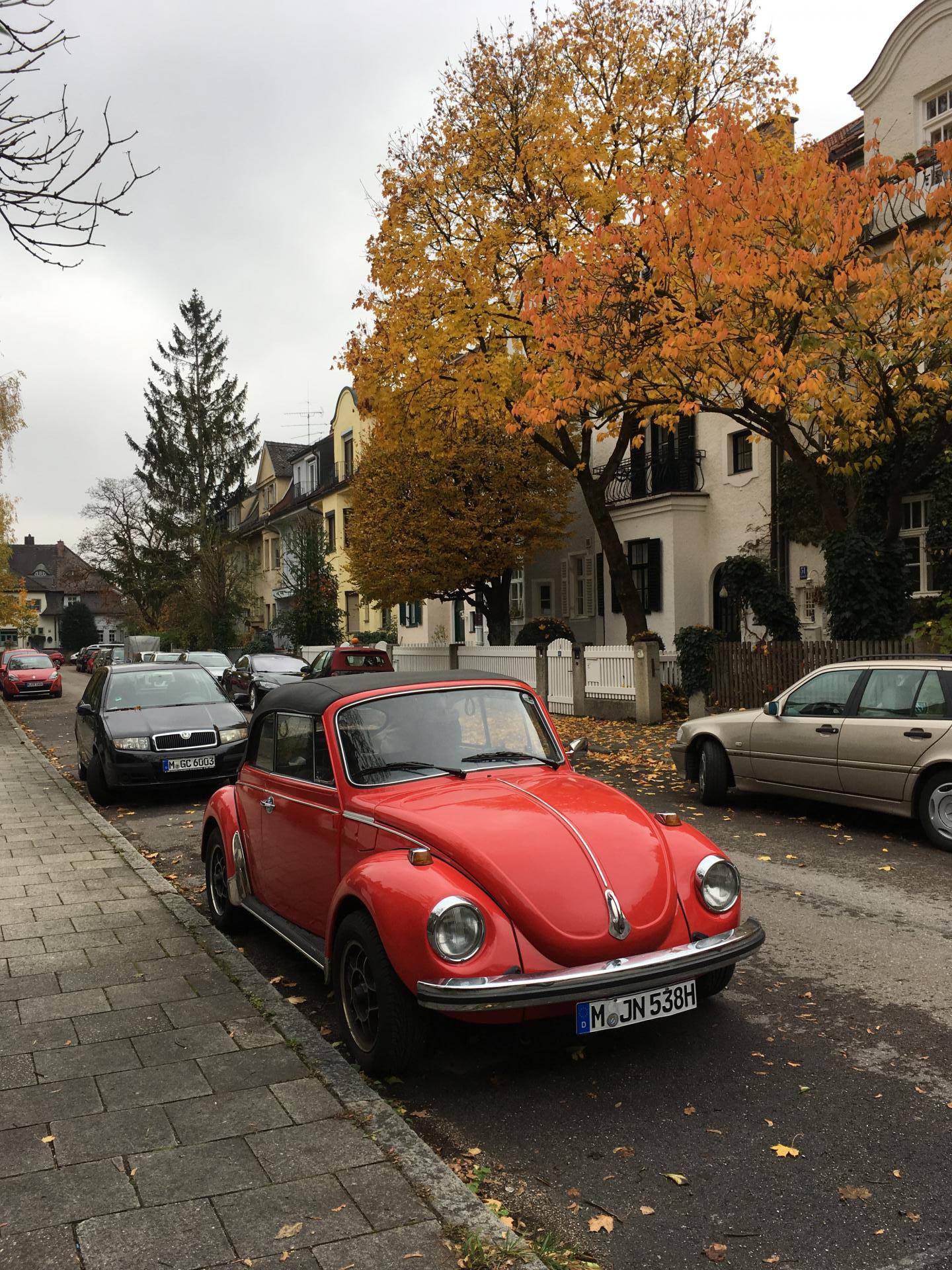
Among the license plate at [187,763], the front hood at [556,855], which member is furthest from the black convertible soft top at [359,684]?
the license plate at [187,763]

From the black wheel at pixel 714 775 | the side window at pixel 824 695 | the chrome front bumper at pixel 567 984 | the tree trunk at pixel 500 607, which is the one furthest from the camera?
the tree trunk at pixel 500 607

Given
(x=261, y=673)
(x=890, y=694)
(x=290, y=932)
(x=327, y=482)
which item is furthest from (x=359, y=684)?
(x=327, y=482)

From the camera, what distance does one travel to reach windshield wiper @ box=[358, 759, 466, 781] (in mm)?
5211

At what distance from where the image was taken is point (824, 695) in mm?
10141

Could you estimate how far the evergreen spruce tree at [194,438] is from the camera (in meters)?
54.4

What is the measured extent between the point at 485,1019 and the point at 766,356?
434 inches

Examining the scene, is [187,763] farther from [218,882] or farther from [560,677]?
[560,677]

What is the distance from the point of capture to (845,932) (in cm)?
643

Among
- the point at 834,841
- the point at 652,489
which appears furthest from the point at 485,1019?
the point at 652,489

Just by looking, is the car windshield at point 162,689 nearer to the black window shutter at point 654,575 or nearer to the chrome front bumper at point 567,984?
the chrome front bumper at point 567,984

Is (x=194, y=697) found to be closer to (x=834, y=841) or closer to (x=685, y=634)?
(x=834, y=841)

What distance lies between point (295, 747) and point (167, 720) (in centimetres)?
725

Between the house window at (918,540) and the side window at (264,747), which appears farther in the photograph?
the house window at (918,540)

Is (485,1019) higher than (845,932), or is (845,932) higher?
(485,1019)
